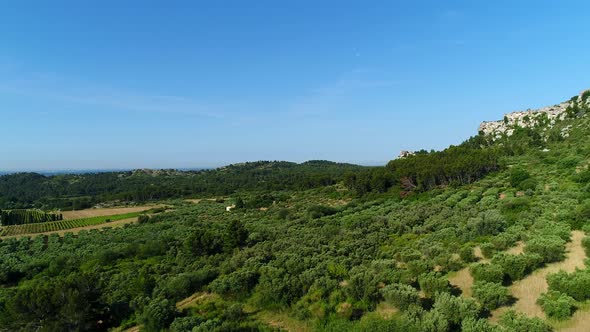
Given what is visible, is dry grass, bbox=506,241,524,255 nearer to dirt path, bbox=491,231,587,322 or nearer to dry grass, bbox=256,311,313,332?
dirt path, bbox=491,231,587,322

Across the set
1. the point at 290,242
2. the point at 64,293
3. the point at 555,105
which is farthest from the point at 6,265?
the point at 555,105

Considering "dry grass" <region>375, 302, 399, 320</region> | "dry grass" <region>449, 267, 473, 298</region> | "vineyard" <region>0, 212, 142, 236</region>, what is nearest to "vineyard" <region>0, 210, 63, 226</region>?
"vineyard" <region>0, 212, 142, 236</region>

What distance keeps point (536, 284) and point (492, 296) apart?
334cm

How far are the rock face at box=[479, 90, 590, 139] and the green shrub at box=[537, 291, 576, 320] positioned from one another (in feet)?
309

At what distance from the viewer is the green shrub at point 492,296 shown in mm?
14031

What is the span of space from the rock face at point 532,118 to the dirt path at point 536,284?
8816cm

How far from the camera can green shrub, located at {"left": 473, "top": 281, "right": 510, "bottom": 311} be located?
46.0 feet

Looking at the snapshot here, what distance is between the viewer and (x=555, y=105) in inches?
4026

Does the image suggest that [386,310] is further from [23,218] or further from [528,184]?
[23,218]

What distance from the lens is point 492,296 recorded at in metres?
14.1

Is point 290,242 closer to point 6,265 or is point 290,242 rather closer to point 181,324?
point 181,324

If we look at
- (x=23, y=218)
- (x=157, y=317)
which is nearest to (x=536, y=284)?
(x=157, y=317)

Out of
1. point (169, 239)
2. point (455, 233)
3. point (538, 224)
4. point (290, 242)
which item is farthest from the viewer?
point (169, 239)

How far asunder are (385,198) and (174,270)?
38456mm
